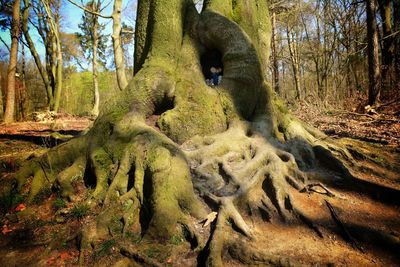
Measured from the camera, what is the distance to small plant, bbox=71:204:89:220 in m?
3.30

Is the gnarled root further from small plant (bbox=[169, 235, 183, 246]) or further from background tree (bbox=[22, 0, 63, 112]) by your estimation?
background tree (bbox=[22, 0, 63, 112])

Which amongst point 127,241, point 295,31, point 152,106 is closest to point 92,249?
point 127,241

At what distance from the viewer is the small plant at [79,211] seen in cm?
330

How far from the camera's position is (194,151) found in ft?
12.9

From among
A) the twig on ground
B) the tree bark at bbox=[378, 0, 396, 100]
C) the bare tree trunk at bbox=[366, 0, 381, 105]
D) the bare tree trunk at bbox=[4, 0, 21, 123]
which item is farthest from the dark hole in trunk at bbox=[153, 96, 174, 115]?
the tree bark at bbox=[378, 0, 396, 100]

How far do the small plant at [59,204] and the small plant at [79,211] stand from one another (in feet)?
0.89

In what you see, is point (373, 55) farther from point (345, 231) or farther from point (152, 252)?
point (152, 252)

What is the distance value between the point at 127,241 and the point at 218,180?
1.40m

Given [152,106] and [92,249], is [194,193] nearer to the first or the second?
[92,249]

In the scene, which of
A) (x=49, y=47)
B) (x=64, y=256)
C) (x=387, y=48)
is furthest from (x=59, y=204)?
(x=49, y=47)

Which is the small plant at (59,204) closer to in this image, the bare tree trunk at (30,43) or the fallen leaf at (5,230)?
the fallen leaf at (5,230)

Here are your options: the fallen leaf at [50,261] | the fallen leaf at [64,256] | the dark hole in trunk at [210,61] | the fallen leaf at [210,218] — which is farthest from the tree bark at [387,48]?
the fallen leaf at [50,261]

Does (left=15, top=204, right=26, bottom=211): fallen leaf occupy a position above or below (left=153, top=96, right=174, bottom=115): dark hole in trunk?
below

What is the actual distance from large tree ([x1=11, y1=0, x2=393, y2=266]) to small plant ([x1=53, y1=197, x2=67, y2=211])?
→ 3.4 inches
